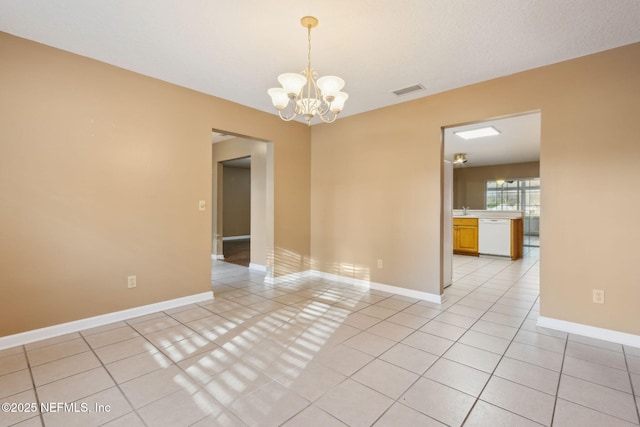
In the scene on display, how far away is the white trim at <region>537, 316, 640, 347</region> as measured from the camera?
2551 millimetres

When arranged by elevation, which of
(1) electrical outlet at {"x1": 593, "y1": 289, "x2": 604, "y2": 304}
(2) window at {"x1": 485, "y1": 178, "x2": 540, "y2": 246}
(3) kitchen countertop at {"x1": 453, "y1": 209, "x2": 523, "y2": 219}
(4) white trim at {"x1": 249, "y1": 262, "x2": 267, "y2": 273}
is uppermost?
(2) window at {"x1": 485, "y1": 178, "x2": 540, "y2": 246}

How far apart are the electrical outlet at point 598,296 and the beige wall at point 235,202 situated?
983cm

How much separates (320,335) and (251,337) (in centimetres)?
63

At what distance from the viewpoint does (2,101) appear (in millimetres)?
2428

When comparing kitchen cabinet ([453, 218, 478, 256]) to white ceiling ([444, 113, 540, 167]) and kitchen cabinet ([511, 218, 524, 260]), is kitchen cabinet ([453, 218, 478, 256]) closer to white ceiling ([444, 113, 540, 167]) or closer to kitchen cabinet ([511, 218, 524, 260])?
kitchen cabinet ([511, 218, 524, 260])

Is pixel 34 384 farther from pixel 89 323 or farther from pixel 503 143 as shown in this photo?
pixel 503 143

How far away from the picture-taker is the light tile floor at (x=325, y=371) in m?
1.68

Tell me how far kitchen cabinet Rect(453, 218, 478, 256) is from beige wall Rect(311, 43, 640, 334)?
3.89 m

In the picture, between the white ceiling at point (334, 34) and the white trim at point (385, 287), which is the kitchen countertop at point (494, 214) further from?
the white ceiling at point (334, 34)

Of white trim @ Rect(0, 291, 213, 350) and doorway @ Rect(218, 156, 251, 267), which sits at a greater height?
doorway @ Rect(218, 156, 251, 267)

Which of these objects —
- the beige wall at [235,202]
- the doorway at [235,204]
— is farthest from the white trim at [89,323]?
the beige wall at [235,202]

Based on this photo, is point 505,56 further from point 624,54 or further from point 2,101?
point 2,101

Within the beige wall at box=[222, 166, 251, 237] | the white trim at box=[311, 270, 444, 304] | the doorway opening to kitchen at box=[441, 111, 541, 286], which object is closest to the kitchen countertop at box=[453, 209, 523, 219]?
the doorway opening to kitchen at box=[441, 111, 541, 286]

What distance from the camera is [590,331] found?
8.91 feet
